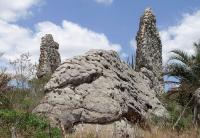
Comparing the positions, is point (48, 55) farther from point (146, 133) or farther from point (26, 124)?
point (26, 124)

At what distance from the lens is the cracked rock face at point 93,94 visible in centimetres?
1286

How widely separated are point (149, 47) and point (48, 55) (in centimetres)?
830

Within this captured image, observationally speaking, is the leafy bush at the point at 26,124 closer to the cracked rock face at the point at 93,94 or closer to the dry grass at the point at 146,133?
the dry grass at the point at 146,133

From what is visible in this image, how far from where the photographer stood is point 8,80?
17.5 metres

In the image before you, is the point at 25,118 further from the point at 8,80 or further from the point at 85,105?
the point at 8,80

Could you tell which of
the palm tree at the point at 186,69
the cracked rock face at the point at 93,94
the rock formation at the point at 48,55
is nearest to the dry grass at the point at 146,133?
the cracked rock face at the point at 93,94

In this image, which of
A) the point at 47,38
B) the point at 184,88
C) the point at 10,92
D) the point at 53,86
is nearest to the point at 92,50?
the point at 53,86

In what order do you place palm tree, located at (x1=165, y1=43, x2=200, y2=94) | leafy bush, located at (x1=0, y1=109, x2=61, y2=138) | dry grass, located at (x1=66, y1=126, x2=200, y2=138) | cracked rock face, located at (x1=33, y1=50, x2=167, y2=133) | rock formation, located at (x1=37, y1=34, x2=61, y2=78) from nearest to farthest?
leafy bush, located at (x1=0, y1=109, x2=61, y2=138) → dry grass, located at (x1=66, y1=126, x2=200, y2=138) → cracked rock face, located at (x1=33, y1=50, x2=167, y2=133) → palm tree, located at (x1=165, y1=43, x2=200, y2=94) → rock formation, located at (x1=37, y1=34, x2=61, y2=78)

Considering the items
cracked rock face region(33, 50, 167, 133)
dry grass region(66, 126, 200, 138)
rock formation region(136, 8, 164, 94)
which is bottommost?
dry grass region(66, 126, 200, 138)

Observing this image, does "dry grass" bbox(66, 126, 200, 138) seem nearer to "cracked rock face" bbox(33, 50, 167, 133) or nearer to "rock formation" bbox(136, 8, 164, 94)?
"cracked rock face" bbox(33, 50, 167, 133)

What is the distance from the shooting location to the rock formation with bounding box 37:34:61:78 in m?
31.0

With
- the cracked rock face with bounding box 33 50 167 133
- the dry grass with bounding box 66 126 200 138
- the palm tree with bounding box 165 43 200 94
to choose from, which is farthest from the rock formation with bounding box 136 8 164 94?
the dry grass with bounding box 66 126 200 138

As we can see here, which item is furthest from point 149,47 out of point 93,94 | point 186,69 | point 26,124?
point 26,124

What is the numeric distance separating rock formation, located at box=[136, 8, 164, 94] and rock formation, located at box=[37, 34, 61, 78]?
689cm
